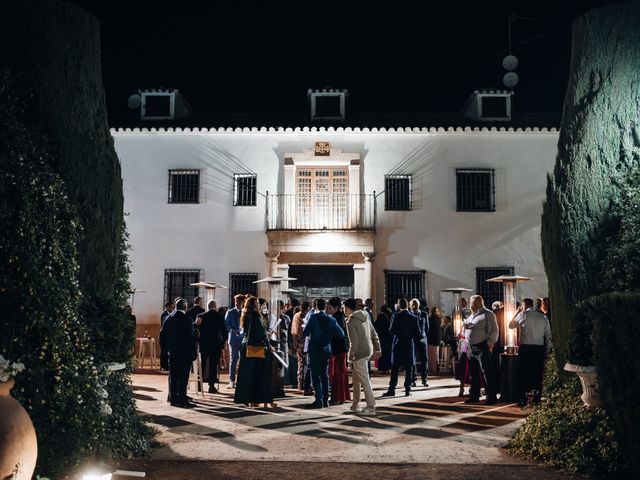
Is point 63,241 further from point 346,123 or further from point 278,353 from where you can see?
point 346,123

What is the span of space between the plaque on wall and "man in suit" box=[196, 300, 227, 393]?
30.1 feet

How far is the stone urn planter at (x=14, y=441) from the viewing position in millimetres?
3936

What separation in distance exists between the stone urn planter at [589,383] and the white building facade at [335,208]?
544 inches

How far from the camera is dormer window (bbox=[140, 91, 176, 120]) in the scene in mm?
21906

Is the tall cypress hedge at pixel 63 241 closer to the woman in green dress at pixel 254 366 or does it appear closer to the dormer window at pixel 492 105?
the woman in green dress at pixel 254 366

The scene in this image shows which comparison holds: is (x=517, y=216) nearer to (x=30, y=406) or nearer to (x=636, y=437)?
(x=636, y=437)

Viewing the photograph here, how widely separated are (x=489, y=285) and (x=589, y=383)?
47.1 ft

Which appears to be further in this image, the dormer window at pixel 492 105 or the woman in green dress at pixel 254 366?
the dormer window at pixel 492 105

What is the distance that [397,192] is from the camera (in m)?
20.6

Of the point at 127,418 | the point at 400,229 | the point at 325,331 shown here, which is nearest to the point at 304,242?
the point at 400,229

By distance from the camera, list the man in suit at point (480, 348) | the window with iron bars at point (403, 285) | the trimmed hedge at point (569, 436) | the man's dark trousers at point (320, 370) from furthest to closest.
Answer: the window with iron bars at point (403, 285), the man in suit at point (480, 348), the man's dark trousers at point (320, 370), the trimmed hedge at point (569, 436)

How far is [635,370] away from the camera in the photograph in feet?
17.0

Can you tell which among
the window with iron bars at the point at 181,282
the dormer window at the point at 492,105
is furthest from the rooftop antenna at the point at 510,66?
the window with iron bars at the point at 181,282

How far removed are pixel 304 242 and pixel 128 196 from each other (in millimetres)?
5970
